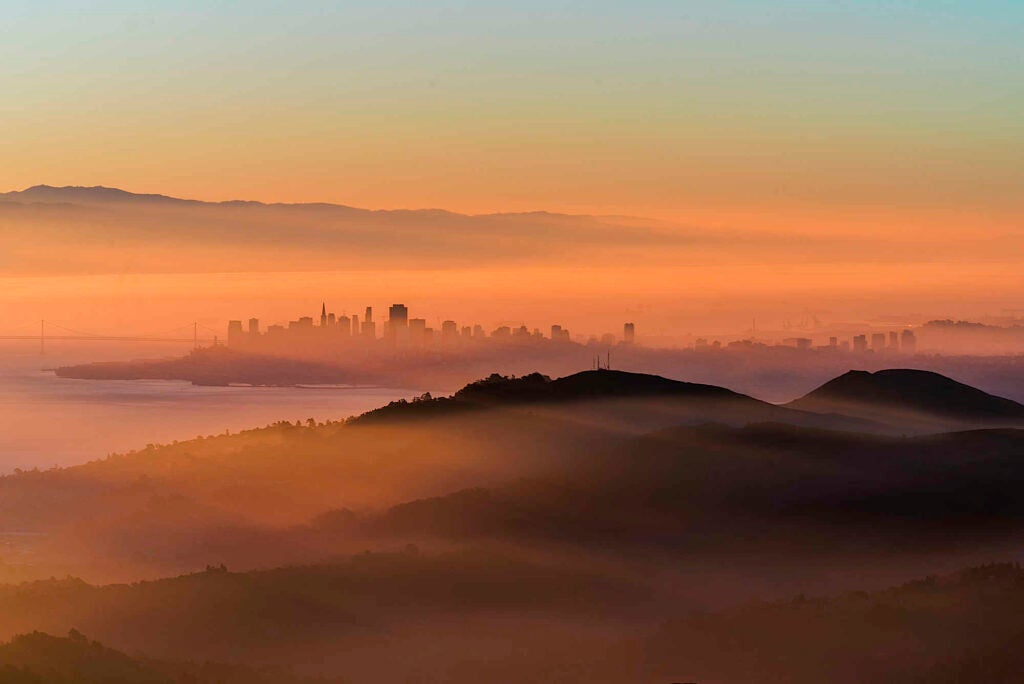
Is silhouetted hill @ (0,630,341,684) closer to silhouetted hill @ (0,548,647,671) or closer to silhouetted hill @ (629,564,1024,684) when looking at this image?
silhouetted hill @ (0,548,647,671)

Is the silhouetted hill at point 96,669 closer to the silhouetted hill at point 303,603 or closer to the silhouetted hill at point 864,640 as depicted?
the silhouetted hill at point 303,603

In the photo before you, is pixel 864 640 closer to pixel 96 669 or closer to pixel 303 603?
pixel 96 669

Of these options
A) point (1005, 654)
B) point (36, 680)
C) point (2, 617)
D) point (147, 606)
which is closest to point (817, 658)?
point (1005, 654)

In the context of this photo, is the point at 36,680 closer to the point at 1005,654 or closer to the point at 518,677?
the point at 518,677

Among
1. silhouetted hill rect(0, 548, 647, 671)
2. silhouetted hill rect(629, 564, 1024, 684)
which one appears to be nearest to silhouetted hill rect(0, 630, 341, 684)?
silhouetted hill rect(0, 548, 647, 671)

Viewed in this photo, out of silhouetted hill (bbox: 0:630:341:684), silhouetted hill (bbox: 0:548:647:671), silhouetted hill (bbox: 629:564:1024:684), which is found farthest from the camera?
silhouetted hill (bbox: 0:548:647:671)

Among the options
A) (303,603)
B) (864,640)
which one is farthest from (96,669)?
(864,640)

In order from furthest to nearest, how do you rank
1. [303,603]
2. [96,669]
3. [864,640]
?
[303,603] → [864,640] → [96,669]

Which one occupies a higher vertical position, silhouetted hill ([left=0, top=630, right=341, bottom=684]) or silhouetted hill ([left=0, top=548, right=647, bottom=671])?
silhouetted hill ([left=0, top=630, right=341, bottom=684])
